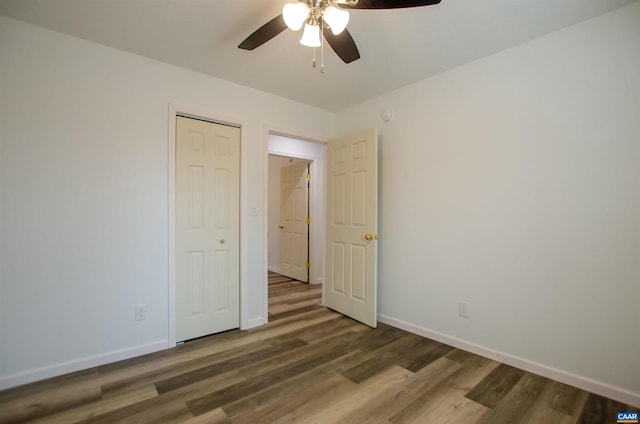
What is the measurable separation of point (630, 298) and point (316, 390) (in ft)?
6.76

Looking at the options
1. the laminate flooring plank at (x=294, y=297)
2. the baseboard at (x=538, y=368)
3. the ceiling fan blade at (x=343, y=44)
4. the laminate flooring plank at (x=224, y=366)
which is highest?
the ceiling fan blade at (x=343, y=44)

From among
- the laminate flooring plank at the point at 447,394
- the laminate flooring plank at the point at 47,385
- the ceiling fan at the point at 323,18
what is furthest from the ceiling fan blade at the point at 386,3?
the laminate flooring plank at the point at 47,385

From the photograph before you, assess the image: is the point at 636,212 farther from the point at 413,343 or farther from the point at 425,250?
the point at 413,343

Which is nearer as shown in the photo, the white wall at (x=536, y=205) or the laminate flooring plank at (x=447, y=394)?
the laminate flooring plank at (x=447, y=394)

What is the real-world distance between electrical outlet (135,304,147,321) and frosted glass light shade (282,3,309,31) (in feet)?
7.84

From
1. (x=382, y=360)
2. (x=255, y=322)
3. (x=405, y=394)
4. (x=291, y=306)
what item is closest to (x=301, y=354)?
(x=382, y=360)

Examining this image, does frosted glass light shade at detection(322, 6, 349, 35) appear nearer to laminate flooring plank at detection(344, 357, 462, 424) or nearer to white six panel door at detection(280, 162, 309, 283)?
laminate flooring plank at detection(344, 357, 462, 424)

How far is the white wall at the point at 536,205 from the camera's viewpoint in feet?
6.15

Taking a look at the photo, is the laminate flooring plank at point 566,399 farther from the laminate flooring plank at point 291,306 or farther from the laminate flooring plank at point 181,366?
the laminate flooring plank at point 291,306

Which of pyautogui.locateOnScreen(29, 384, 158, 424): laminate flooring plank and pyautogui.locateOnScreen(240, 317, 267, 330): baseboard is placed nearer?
pyautogui.locateOnScreen(29, 384, 158, 424): laminate flooring plank

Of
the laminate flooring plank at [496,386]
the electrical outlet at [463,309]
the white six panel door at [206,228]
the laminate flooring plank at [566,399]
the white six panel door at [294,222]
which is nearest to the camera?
the laminate flooring plank at [566,399]

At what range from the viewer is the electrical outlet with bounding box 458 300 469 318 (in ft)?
8.42

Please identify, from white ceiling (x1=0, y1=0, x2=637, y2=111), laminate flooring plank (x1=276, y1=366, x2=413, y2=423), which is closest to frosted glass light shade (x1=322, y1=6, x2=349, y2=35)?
white ceiling (x1=0, y1=0, x2=637, y2=111)

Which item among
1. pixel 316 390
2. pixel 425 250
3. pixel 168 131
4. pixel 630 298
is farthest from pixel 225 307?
pixel 630 298
